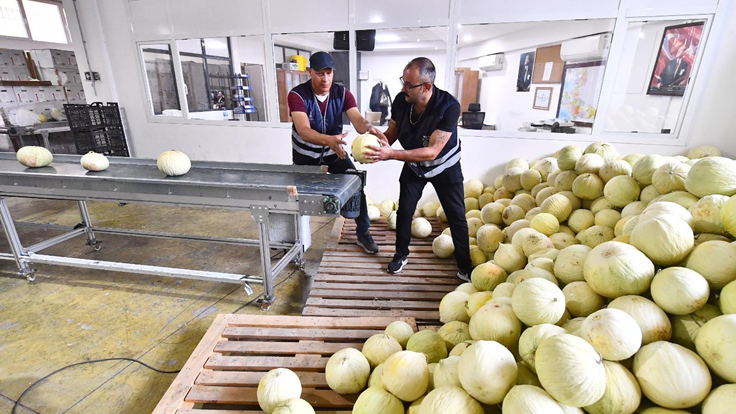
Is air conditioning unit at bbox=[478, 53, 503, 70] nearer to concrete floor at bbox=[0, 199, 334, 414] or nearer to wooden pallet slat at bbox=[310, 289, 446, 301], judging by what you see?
concrete floor at bbox=[0, 199, 334, 414]

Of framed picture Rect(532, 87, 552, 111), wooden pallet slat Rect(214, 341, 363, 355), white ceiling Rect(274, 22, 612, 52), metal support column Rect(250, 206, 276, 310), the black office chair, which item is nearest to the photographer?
wooden pallet slat Rect(214, 341, 363, 355)

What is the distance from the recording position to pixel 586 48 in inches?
170

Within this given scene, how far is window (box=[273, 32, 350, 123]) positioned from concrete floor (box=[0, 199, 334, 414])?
2.50 metres

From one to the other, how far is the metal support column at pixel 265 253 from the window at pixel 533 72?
3.40m

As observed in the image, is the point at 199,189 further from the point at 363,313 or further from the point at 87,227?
the point at 87,227

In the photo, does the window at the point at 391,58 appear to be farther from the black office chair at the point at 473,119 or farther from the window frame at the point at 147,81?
the window frame at the point at 147,81

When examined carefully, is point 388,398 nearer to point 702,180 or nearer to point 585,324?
point 585,324

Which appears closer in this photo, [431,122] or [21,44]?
[431,122]

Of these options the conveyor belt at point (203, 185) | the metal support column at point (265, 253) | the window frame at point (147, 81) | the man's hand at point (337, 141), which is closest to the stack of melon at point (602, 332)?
the conveyor belt at point (203, 185)

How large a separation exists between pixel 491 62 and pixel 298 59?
346 centimetres

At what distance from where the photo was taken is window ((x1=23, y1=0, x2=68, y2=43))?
855cm

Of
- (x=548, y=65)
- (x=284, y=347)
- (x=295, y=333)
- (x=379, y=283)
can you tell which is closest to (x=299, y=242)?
(x=379, y=283)

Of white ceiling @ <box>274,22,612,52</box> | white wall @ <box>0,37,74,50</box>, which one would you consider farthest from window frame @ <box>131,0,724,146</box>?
white wall @ <box>0,37,74,50</box>

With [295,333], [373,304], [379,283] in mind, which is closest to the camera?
[295,333]
